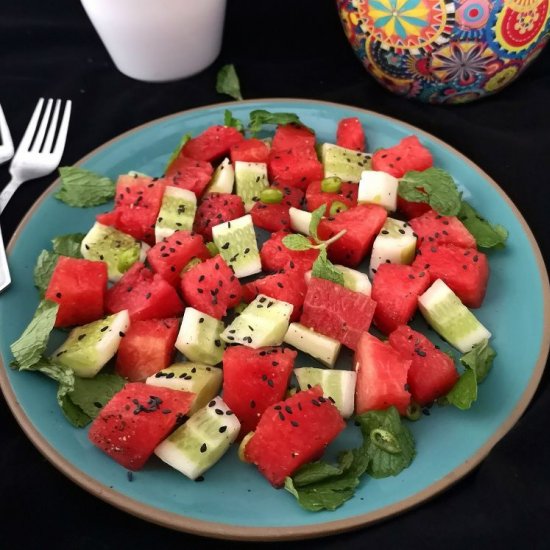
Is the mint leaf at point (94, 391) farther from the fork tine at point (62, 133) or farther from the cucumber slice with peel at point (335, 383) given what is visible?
the fork tine at point (62, 133)

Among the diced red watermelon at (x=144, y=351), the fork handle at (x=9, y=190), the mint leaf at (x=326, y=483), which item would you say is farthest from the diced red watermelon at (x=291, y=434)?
the fork handle at (x=9, y=190)

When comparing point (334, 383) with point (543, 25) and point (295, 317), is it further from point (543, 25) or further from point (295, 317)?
point (543, 25)

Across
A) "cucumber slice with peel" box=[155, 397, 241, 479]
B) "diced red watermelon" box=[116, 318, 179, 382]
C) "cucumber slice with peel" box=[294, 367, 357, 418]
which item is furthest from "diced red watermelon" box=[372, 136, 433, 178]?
"cucumber slice with peel" box=[155, 397, 241, 479]

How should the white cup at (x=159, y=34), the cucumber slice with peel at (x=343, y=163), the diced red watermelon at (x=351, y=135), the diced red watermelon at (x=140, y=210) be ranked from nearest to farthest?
the diced red watermelon at (x=140, y=210) → the cucumber slice with peel at (x=343, y=163) → the diced red watermelon at (x=351, y=135) → the white cup at (x=159, y=34)

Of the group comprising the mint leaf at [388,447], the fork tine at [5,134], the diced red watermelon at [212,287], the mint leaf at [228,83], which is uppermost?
the mint leaf at [228,83]

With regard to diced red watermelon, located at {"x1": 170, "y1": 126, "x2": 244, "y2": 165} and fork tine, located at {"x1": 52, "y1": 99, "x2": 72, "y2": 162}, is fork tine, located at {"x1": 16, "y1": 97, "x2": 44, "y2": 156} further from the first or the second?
diced red watermelon, located at {"x1": 170, "y1": 126, "x2": 244, "y2": 165}

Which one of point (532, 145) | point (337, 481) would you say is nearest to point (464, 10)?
point (532, 145)

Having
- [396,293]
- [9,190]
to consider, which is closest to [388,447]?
[396,293]

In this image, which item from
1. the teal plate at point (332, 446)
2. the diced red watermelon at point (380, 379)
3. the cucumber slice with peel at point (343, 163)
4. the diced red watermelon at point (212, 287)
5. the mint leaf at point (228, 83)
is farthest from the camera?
the mint leaf at point (228, 83)

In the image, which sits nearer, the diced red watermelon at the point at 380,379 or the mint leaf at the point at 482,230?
the diced red watermelon at the point at 380,379
